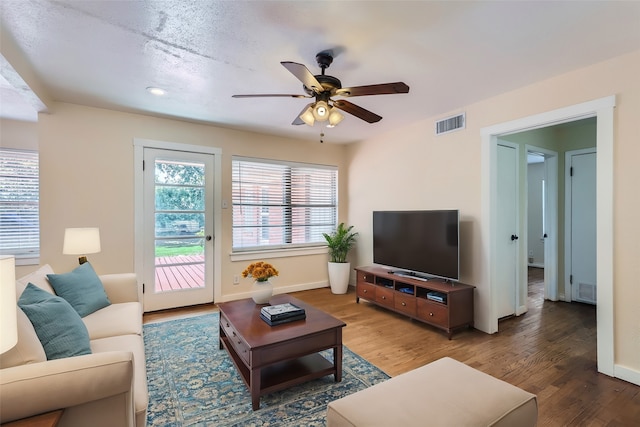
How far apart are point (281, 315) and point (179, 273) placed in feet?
7.67

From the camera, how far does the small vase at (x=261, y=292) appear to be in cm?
273

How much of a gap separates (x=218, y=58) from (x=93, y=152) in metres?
2.24

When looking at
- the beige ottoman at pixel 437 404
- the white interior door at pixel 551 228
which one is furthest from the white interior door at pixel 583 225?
the beige ottoman at pixel 437 404

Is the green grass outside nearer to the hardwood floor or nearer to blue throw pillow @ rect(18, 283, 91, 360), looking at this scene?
the hardwood floor

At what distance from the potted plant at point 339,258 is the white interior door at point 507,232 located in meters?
2.15

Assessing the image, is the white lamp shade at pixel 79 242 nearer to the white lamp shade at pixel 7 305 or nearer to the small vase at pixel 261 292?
the small vase at pixel 261 292

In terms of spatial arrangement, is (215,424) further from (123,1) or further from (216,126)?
(216,126)

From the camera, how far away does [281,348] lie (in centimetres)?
209

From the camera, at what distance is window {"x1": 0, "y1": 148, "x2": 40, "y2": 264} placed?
4035mm

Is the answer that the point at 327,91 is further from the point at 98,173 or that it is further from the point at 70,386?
the point at 98,173

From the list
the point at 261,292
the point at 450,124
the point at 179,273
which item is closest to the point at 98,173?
the point at 179,273

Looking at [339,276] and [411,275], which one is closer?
[411,275]

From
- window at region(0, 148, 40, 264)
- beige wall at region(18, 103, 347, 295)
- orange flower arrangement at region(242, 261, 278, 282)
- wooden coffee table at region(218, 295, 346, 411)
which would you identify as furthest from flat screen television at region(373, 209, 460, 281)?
window at region(0, 148, 40, 264)

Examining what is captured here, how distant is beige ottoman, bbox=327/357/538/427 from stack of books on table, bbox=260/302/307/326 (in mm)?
985
